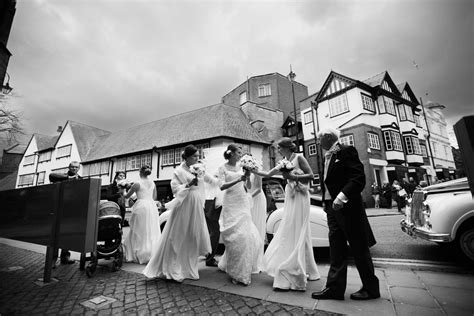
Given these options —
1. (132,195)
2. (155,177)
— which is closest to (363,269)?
(132,195)

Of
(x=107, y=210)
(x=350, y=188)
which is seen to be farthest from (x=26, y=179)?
(x=350, y=188)

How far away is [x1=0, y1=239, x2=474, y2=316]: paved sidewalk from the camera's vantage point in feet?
7.95

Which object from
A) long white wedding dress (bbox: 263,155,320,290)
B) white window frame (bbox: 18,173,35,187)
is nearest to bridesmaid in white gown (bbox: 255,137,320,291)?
long white wedding dress (bbox: 263,155,320,290)

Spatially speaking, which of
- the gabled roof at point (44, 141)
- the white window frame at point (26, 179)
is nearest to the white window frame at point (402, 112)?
the gabled roof at point (44, 141)

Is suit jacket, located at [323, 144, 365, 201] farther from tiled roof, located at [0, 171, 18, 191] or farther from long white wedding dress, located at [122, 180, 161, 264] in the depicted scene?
tiled roof, located at [0, 171, 18, 191]

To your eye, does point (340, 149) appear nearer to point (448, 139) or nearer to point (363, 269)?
point (363, 269)

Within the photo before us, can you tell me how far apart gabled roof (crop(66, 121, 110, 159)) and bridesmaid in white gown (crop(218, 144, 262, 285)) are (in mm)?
35521

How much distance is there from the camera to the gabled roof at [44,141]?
3801cm

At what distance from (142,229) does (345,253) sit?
14.7ft

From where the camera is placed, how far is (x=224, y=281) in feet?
11.5

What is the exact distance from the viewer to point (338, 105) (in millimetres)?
22859

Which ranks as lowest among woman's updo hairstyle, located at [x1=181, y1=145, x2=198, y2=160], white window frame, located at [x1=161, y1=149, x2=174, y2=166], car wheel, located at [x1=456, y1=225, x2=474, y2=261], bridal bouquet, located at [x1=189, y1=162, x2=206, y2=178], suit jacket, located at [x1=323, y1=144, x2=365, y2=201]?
car wheel, located at [x1=456, y1=225, x2=474, y2=261]

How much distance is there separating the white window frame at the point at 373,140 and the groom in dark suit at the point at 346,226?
67.8 ft

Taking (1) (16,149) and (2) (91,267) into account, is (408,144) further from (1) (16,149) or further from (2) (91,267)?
(1) (16,149)
